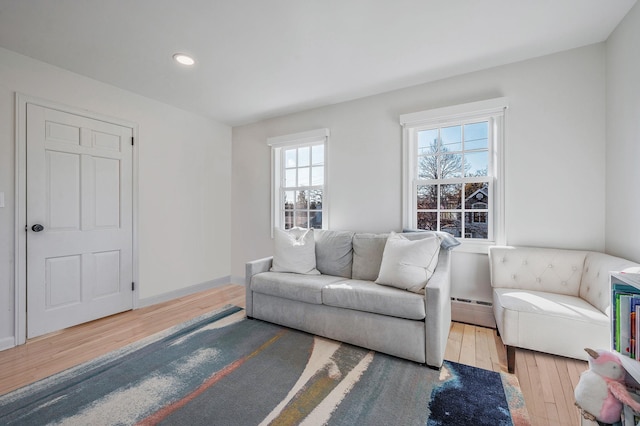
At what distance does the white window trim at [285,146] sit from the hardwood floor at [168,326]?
5.45 ft

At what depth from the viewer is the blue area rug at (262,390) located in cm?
154

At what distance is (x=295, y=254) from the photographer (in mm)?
3008

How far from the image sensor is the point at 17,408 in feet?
5.32

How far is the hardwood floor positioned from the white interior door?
247mm

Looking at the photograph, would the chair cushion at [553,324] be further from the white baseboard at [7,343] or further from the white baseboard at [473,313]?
the white baseboard at [7,343]

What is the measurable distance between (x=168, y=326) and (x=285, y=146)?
2609 mm

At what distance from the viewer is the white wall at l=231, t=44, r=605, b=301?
234 cm

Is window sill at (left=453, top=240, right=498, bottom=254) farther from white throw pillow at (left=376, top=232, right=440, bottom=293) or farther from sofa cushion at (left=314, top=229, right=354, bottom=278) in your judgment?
sofa cushion at (left=314, top=229, right=354, bottom=278)

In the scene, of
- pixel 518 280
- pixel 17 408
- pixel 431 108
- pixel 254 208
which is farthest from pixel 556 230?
A: pixel 17 408

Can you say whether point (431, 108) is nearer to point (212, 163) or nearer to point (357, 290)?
point (357, 290)

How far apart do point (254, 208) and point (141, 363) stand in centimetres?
250

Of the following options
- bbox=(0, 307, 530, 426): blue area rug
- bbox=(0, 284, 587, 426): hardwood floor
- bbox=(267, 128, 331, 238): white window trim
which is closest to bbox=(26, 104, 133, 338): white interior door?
bbox=(0, 284, 587, 426): hardwood floor

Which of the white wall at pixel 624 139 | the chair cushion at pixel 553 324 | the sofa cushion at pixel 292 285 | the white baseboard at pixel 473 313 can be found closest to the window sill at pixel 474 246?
the white baseboard at pixel 473 313

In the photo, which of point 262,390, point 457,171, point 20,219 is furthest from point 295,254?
point 20,219
